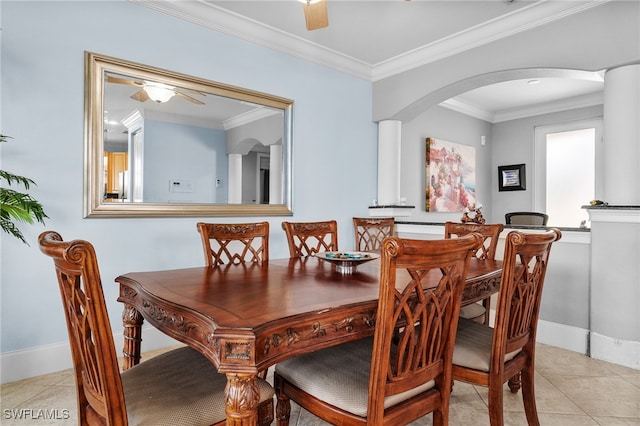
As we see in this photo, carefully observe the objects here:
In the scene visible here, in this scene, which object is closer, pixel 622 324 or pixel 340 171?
pixel 622 324

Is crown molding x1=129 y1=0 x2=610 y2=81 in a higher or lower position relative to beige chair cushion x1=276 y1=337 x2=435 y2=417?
higher

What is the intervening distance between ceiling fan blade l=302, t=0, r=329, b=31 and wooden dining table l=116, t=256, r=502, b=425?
1482 mm

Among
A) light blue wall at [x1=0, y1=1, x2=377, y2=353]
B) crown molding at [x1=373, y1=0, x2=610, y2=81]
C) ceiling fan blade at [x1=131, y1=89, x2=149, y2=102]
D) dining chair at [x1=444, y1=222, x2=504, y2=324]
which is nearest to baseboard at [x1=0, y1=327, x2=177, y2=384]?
light blue wall at [x1=0, y1=1, x2=377, y2=353]

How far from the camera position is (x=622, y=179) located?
248 cm

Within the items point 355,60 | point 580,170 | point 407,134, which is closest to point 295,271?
point 355,60

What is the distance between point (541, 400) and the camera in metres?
2.02

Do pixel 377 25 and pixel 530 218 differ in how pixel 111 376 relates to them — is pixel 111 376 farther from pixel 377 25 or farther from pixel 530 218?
pixel 530 218

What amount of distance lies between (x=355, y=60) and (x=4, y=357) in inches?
147

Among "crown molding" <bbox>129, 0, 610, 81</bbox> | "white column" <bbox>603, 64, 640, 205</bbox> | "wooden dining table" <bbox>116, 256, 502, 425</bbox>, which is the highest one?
"crown molding" <bbox>129, 0, 610, 81</bbox>

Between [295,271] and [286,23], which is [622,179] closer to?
[295,271]

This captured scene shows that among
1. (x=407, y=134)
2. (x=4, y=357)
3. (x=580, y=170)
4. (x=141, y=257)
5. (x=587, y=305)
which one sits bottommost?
(x=4, y=357)

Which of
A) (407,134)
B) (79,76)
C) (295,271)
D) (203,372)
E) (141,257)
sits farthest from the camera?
(407,134)

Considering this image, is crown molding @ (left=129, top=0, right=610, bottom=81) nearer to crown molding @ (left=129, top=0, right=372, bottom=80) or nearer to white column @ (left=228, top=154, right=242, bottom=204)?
crown molding @ (left=129, top=0, right=372, bottom=80)

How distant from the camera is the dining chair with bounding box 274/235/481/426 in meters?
1.02
